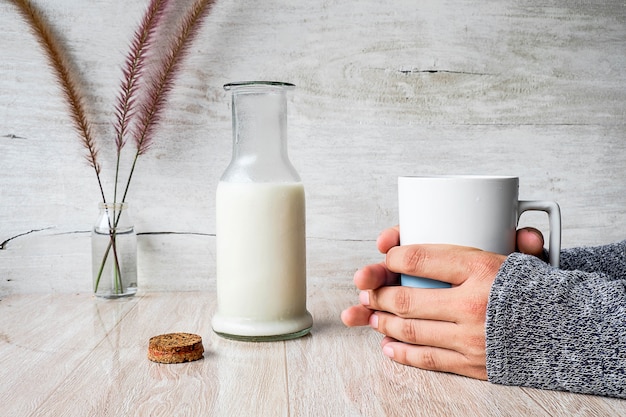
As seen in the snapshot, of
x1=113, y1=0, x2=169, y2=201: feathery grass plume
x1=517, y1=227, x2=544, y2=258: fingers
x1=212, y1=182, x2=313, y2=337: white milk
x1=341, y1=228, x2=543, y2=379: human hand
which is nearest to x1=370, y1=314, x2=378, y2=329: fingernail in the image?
x1=341, y1=228, x2=543, y2=379: human hand

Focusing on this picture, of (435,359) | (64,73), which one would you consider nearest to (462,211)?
(435,359)

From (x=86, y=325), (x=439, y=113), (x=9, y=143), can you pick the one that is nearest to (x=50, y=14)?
(x=9, y=143)

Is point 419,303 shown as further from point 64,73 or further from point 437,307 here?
point 64,73

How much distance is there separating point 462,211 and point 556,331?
152 millimetres

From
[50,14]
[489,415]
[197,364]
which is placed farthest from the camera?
[50,14]

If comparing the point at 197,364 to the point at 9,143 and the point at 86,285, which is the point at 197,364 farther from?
the point at 9,143

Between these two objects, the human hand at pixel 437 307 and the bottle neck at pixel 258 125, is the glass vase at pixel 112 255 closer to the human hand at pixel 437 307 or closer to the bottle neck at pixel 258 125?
the bottle neck at pixel 258 125

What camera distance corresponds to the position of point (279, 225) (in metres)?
0.82

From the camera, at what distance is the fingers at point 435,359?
64 cm

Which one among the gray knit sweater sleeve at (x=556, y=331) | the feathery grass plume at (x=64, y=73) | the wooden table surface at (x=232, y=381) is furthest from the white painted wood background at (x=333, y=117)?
the gray knit sweater sleeve at (x=556, y=331)

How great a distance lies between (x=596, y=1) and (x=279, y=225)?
2.58 feet

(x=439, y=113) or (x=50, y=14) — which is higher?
(x=50, y=14)

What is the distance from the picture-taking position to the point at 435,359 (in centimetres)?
67

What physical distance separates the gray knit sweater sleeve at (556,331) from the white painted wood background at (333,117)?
1.89 feet
